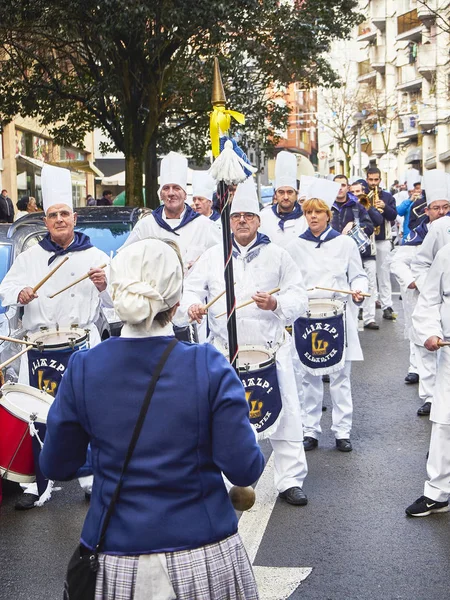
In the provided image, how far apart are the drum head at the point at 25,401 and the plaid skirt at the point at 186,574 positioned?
2893 mm

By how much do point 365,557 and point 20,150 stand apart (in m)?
30.7

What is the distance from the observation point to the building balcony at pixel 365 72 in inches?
3055

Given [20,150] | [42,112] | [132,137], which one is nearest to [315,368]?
[132,137]

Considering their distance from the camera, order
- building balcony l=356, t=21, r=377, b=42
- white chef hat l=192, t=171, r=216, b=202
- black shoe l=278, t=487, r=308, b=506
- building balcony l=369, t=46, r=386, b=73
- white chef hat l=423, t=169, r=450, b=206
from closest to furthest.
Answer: black shoe l=278, t=487, r=308, b=506, white chef hat l=423, t=169, r=450, b=206, white chef hat l=192, t=171, r=216, b=202, building balcony l=369, t=46, r=386, b=73, building balcony l=356, t=21, r=377, b=42

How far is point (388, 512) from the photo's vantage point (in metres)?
6.15

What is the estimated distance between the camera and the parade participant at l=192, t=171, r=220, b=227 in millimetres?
12156

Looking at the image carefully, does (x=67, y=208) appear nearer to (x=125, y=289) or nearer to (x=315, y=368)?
(x=315, y=368)

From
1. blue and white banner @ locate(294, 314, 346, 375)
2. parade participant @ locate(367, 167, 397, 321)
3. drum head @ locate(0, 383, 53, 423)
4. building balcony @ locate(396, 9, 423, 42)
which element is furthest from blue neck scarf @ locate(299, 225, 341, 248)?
building balcony @ locate(396, 9, 423, 42)

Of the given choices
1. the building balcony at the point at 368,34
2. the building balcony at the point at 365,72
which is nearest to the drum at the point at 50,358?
the building balcony at the point at 365,72

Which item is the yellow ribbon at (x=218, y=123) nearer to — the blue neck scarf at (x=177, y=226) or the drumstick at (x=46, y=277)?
the drumstick at (x=46, y=277)

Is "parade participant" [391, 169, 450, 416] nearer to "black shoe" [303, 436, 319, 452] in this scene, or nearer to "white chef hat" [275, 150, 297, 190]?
"black shoe" [303, 436, 319, 452]

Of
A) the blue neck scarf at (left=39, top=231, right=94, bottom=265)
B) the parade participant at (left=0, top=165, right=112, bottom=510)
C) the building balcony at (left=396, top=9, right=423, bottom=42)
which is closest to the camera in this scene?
the parade participant at (left=0, top=165, right=112, bottom=510)

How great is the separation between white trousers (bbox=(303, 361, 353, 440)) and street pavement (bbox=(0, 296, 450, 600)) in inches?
6.3

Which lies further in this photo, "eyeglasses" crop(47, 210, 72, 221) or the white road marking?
"eyeglasses" crop(47, 210, 72, 221)
